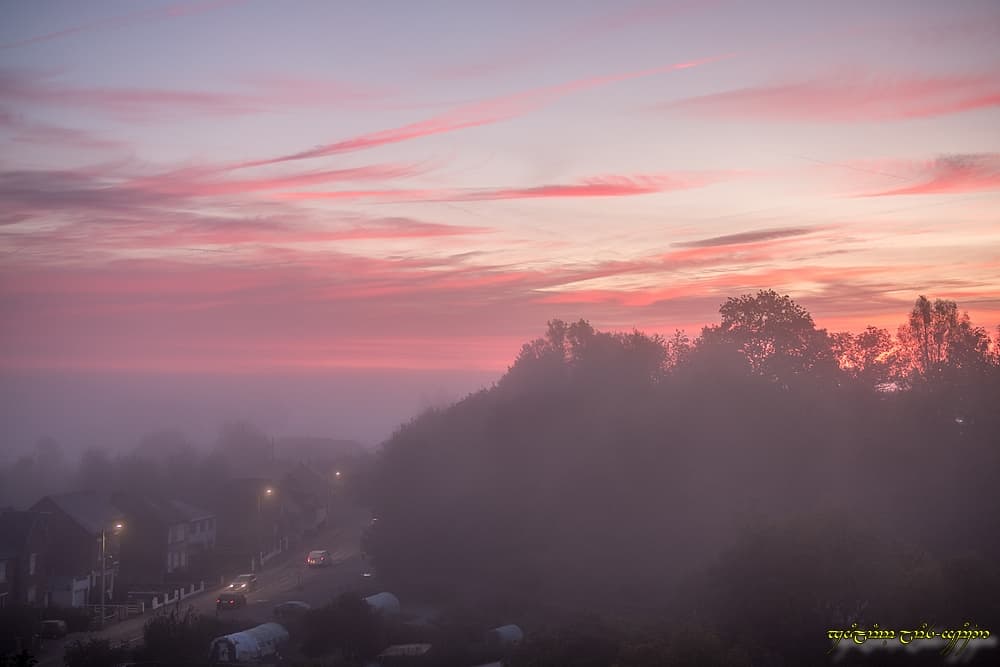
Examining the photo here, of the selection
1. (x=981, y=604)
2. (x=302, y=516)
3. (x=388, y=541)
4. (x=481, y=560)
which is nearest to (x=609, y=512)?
(x=481, y=560)

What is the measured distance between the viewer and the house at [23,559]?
4875 cm

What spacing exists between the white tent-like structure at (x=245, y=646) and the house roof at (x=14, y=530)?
20.4 metres

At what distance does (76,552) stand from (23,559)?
149 inches

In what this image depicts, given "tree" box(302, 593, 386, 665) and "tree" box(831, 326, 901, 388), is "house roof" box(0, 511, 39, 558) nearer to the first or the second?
"tree" box(302, 593, 386, 665)

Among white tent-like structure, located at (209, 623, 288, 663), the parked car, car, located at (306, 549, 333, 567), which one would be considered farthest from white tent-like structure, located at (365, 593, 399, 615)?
car, located at (306, 549, 333, 567)

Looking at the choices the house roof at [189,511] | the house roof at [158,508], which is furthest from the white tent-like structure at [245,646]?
the house roof at [189,511]

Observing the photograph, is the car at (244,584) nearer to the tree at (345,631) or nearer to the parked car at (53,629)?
the parked car at (53,629)

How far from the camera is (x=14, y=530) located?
50.8m

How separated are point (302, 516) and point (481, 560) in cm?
3594

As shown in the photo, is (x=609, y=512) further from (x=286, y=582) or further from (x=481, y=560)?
(x=286, y=582)

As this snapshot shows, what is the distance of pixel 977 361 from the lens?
2464 inches

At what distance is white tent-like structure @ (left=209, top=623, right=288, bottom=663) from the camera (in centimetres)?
3422

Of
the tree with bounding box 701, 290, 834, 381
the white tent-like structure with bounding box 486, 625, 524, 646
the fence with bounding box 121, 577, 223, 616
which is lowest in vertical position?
the fence with bounding box 121, 577, 223, 616

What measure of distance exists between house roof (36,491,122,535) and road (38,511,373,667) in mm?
8256
